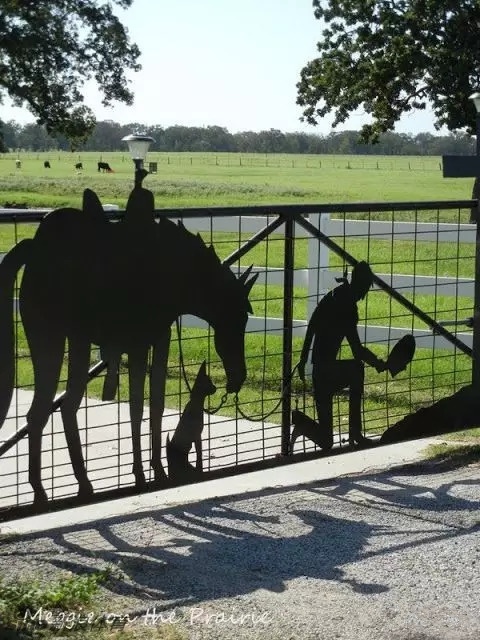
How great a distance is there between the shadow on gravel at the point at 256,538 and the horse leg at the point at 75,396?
1.17 ft

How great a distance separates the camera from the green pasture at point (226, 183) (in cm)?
5103

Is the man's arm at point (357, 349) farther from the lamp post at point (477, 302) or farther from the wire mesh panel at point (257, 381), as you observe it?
the lamp post at point (477, 302)

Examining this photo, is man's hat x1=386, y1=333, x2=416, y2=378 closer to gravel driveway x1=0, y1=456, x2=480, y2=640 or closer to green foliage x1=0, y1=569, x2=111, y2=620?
gravel driveway x1=0, y1=456, x2=480, y2=640

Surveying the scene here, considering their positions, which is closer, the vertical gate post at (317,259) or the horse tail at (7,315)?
the horse tail at (7,315)

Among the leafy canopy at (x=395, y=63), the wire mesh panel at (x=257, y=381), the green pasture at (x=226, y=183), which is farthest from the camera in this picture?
the green pasture at (x=226, y=183)

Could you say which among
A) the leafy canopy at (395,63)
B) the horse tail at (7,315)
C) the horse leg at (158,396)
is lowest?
the horse leg at (158,396)

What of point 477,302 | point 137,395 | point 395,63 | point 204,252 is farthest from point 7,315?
point 395,63

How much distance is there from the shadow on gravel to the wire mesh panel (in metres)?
0.22

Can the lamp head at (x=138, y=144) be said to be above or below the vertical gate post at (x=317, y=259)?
above

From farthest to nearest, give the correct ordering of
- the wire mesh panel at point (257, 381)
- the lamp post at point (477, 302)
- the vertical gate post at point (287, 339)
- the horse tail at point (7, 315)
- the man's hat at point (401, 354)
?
the lamp post at point (477, 302), the man's hat at point (401, 354), the vertical gate post at point (287, 339), the wire mesh panel at point (257, 381), the horse tail at point (7, 315)

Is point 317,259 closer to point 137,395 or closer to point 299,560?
point 137,395

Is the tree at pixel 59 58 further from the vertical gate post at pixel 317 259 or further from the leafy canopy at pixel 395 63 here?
the vertical gate post at pixel 317 259

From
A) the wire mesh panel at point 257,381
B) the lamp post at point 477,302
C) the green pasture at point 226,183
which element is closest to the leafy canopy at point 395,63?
the green pasture at point 226,183

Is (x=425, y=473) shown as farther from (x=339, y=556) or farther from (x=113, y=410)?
(x=113, y=410)
